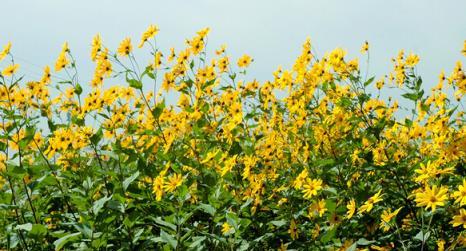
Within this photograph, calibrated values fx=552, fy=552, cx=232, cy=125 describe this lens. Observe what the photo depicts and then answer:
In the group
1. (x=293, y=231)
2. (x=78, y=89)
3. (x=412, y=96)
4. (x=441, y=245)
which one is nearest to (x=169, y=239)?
(x=293, y=231)

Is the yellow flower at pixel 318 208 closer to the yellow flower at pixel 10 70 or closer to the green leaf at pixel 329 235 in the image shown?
the green leaf at pixel 329 235

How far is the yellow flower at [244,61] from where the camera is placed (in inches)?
216

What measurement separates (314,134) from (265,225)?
0.86 m

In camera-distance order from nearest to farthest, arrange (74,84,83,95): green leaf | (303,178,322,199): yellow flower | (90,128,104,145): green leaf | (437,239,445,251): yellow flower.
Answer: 1. (437,239,445,251): yellow flower
2. (303,178,322,199): yellow flower
3. (90,128,104,145): green leaf
4. (74,84,83,95): green leaf

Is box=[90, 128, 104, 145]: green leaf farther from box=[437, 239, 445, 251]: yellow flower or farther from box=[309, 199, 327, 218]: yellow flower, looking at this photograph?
box=[437, 239, 445, 251]: yellow flower

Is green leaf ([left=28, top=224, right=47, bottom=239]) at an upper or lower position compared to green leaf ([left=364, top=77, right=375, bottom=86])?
lower

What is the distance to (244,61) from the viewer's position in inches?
217

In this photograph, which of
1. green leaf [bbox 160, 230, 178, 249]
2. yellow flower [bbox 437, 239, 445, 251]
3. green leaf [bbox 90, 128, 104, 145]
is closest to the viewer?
green leaf [bbox 160, 230, 178, 249]

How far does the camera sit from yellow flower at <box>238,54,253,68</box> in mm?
5497

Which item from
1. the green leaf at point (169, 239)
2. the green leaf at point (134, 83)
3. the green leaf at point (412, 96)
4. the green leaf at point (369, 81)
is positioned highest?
the green leaf at point (134, 83)

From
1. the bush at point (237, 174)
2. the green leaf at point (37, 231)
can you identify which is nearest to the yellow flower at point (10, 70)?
the bush at point (237, 174)

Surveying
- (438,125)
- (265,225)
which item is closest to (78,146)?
(265,225)

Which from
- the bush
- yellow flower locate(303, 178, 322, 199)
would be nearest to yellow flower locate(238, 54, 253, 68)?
the bush

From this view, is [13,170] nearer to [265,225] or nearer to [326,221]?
[265,225]
